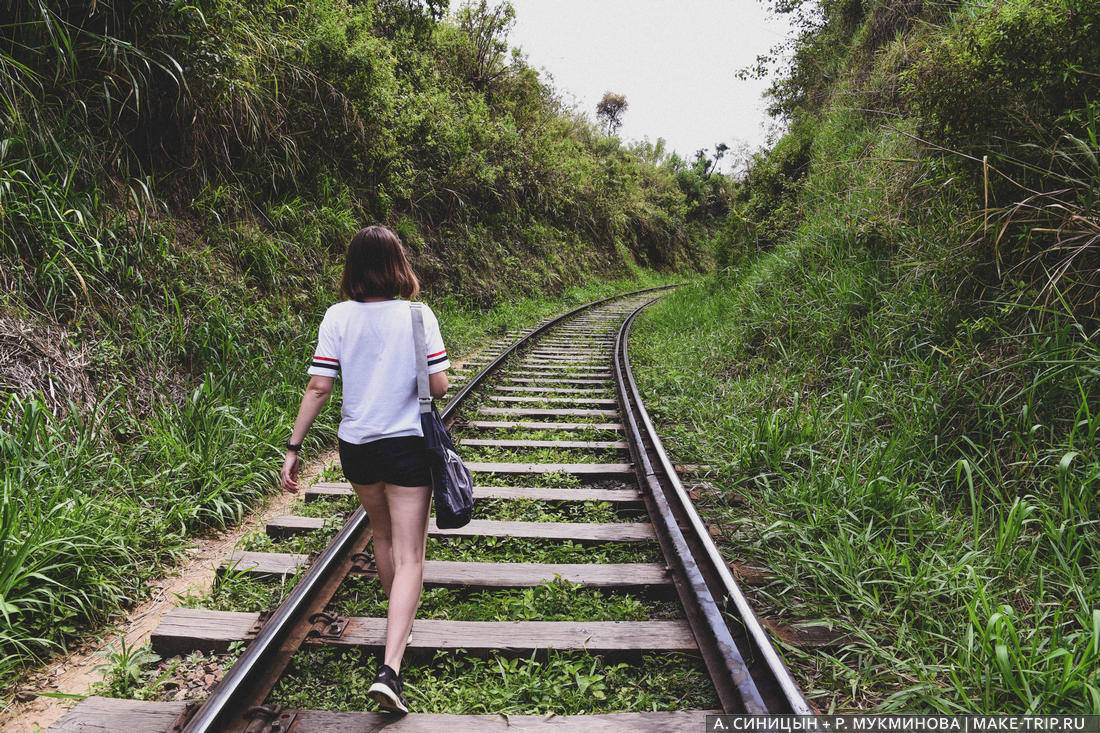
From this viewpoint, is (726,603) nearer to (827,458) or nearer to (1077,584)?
(1077,584)

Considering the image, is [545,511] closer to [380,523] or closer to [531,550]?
[531,550]

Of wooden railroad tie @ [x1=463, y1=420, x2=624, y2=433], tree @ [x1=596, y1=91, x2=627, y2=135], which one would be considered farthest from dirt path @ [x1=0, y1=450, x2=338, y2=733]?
tree @ [x1=596, y1=91, x2=627, y2=135]

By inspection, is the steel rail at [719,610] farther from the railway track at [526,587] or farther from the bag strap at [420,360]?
the bag strap at [420,360]

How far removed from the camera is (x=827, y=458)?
367cm

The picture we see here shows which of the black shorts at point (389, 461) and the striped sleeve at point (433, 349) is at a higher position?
the striped sleeve at point (433, 349)

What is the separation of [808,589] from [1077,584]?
3.61 feet

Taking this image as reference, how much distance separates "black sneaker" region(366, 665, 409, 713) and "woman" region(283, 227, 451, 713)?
0.18 m

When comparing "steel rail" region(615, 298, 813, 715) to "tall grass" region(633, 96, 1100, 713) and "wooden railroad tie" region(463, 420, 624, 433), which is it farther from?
"wooden railroad tie" region(463, 420, 624, 433)

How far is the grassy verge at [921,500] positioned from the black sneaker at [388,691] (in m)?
1.47

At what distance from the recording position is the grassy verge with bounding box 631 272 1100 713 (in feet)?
6.53

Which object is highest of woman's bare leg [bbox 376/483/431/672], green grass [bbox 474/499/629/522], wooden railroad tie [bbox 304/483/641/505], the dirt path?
woman's bare leg [bbox 376/483/431/672]

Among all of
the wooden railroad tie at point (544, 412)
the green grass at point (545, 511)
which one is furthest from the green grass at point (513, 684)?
the wooden railroad tie at point (544, 412)

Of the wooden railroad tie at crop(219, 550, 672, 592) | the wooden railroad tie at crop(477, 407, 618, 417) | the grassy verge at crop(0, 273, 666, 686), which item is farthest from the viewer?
the wooden railroad tie at crop(477, 407, 618, 417)

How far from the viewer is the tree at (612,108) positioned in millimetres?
31578
